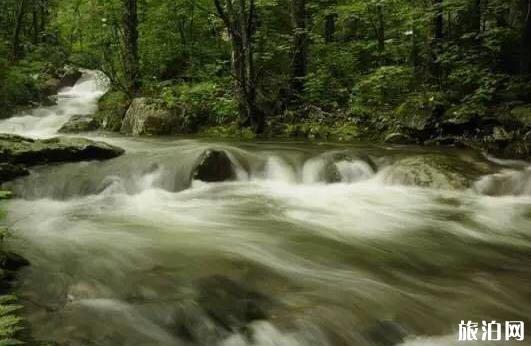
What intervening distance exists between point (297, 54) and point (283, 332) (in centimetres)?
1022

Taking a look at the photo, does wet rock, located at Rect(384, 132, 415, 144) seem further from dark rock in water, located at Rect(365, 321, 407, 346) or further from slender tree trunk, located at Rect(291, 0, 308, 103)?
dark rock in water, located at Rect(365, 321, 407, 346)

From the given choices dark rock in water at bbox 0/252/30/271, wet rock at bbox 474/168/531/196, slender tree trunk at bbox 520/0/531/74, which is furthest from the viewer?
slender tree trunk at bbox 520/0/531/74

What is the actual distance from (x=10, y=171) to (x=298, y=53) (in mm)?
7661

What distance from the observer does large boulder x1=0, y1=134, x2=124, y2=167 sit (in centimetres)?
760

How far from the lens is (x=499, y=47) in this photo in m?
9.28

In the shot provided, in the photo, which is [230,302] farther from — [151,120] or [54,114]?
[54,114]

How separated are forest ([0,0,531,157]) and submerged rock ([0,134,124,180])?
12.2 ft

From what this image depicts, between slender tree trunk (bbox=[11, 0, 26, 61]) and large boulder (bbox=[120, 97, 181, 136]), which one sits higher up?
slender tree trunk (bbox=[11, 0, 26, 61])

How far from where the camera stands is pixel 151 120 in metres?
12.1

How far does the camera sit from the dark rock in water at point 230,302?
3393mm

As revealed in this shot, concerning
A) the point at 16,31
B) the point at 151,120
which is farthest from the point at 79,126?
the point at 16,31

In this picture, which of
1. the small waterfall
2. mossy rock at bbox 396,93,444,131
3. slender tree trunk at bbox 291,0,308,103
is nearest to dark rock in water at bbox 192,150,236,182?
mossy rock at bbox 396,93,444,131

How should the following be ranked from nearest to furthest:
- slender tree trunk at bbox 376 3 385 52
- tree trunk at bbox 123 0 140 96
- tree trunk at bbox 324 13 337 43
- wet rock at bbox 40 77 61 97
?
1. slender tree trunk at bbox 376 3 385 52
2. tree trunk at bbox 123 0 140 96
3. tree trunk at bbox 324 13 337 43
4. wet rock at bbox 40 77 61 97

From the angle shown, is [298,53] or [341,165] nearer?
[341,165]
